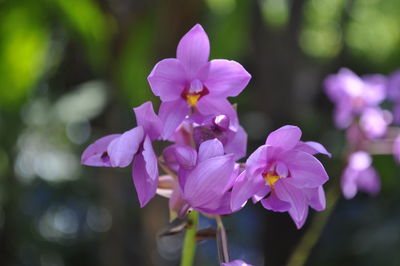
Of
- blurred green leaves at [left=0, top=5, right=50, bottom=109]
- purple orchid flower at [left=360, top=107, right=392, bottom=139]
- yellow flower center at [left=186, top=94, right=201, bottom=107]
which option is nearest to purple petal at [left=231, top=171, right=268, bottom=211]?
yellow flower center at [left=186, top=94, right=201, bottom=107]

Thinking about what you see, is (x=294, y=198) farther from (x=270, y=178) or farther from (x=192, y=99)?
(x=192, y=99)

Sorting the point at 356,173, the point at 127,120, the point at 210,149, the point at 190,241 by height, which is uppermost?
the point at 210,149

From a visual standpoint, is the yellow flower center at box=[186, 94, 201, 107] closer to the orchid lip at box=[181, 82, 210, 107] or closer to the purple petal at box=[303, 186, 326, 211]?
the orchid lip at box=[181, 82, 210, 107]

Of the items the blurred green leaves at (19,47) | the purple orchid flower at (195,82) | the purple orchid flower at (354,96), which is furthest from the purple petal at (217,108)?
the blurred green leaves at (19,47)

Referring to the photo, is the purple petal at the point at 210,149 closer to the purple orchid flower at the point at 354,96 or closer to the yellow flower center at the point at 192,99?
the yellow flower center at the point at 192,99

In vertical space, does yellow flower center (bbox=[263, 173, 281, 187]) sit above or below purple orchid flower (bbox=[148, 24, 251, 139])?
below

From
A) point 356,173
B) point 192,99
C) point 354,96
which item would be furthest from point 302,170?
point 354,96
